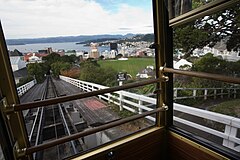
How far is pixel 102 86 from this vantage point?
136 centimetres

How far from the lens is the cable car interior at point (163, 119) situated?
97 cm

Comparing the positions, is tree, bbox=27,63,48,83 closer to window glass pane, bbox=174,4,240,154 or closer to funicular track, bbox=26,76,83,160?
funicular track, bbox=26,76,83,160

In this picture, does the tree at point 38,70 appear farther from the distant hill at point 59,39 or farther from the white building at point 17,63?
the distant hill at point 59,39

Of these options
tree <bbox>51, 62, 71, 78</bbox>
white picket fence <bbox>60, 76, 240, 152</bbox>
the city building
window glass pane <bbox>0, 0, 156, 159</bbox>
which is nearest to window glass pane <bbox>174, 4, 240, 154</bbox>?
white picket fence <bbox>60, 76, 240, 152</bbox>

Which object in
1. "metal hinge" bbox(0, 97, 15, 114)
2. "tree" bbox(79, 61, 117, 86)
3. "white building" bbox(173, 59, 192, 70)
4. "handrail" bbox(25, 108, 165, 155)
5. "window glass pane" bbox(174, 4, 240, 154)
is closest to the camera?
"metal hinge" bbox(0, 97, 15, 114)

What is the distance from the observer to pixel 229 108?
3.99ft

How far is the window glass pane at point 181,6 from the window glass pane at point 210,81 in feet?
0.38

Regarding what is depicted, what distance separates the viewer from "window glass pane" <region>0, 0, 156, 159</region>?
107cm

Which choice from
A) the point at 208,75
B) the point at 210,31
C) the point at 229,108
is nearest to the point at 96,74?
the point at 208,75

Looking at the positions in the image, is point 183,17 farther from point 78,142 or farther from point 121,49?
point 78,142

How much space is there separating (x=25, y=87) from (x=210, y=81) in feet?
4.54

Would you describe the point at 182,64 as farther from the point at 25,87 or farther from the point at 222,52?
the point at 25,87

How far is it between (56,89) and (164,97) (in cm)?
100

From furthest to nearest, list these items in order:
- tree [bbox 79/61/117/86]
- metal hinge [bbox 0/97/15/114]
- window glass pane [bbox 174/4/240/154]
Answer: tree [bbox 79/61/117/86] < window glass pane [bbox 174/4/240/154] < metal hinge [bbox 0/97/15/114]
